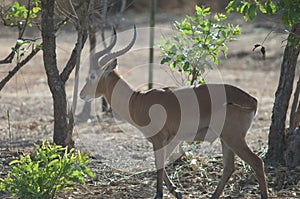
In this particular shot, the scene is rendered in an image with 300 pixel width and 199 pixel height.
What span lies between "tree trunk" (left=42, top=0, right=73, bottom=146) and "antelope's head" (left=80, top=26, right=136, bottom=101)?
0.29 m

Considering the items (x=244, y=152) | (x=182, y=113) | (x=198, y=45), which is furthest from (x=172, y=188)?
(x=198, y=45)

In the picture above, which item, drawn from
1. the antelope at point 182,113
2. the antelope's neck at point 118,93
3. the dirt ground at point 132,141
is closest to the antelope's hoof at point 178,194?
the antelope at point 182,113

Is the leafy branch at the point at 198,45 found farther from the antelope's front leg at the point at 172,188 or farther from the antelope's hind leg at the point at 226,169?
the antelope's front leg at the point at 172,188

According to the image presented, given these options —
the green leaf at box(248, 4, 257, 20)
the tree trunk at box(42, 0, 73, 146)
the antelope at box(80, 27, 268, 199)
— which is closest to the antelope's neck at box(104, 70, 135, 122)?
the antelope at box(80, 27, 268, 199)

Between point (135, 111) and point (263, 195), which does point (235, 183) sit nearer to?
point (263, 195)

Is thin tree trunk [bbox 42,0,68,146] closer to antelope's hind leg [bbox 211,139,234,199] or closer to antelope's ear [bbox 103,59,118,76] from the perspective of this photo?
antelope's ear [bbox 103,59,118,76]

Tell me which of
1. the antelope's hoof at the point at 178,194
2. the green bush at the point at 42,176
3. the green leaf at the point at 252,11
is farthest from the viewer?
the antelope's hoof at the point at 178,194

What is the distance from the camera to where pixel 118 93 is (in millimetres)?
7586

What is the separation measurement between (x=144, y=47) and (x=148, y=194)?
1547 centimetres

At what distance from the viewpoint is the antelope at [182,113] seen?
6715 mm

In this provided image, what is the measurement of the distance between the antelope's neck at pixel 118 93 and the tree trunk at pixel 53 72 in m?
0.55

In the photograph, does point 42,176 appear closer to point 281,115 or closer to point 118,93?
point 118,93

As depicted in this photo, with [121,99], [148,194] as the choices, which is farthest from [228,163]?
[121,99]

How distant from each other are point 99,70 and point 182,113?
1199 millimetres
